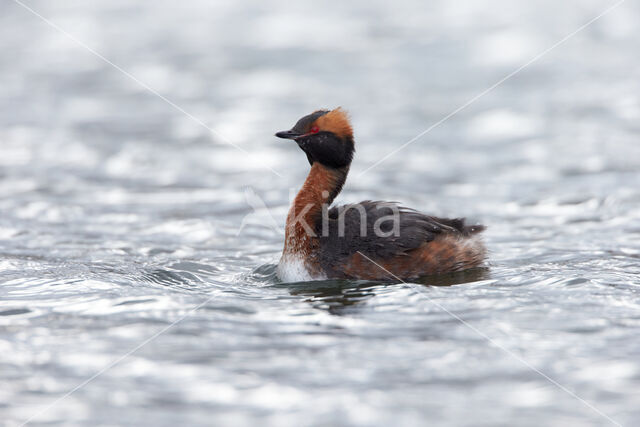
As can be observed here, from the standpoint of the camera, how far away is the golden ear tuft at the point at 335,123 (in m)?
7.20

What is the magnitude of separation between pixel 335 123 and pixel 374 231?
100cm

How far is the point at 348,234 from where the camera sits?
6914 mm

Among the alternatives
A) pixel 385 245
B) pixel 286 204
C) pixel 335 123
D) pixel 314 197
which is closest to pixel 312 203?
pixel 314 197

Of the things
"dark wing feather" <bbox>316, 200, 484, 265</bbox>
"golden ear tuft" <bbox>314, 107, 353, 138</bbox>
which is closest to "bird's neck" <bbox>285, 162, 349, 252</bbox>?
"dark wing feather" <bbox>316, 200, 484, 265</bbox>

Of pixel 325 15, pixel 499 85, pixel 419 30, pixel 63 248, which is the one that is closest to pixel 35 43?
pixel 325 15

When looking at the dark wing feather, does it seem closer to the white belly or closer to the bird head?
the white belly

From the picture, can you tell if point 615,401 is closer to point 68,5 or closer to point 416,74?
point 416,74

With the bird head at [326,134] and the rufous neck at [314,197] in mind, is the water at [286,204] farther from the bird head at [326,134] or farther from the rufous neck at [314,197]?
the bird head at [326,134]

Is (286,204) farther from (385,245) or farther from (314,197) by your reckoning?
(385,245)

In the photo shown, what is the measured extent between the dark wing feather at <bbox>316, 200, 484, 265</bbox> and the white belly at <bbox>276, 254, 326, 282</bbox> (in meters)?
0.17

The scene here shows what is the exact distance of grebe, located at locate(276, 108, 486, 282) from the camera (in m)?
6.83

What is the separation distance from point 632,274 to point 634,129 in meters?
6.50

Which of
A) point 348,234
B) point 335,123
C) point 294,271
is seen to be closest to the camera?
point 348,234

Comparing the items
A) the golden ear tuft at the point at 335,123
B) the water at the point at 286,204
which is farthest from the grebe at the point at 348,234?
the water at the point at 286,204
